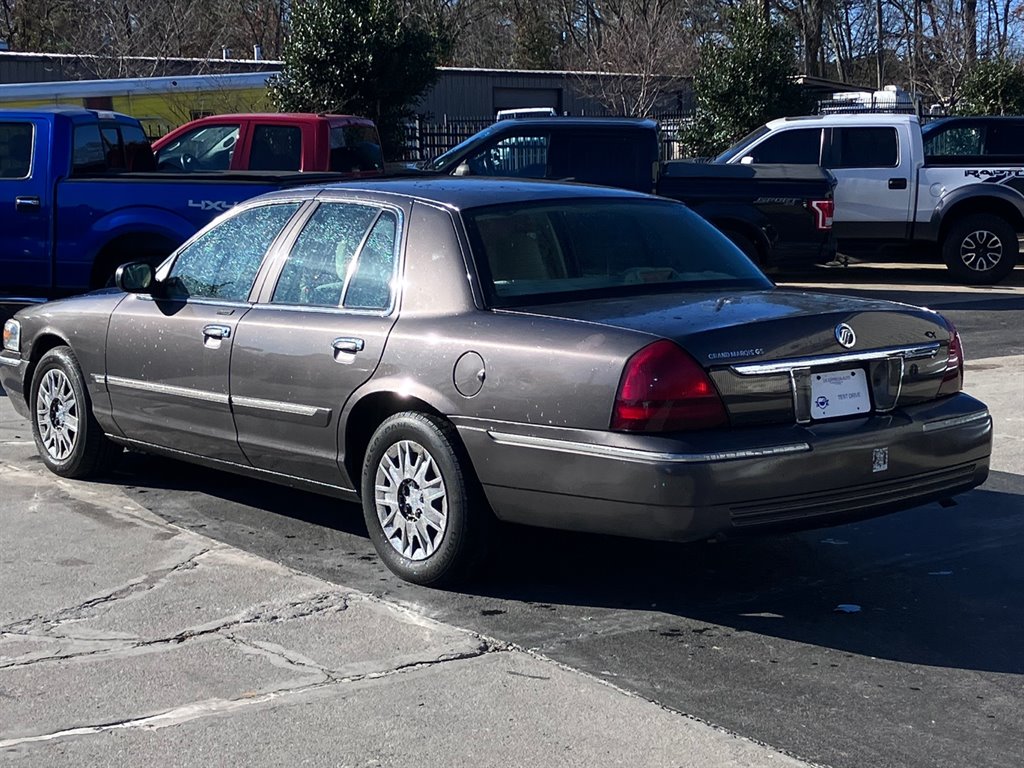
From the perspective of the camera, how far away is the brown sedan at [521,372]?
4.88 metres

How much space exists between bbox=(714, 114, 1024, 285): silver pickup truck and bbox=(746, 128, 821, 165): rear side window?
0.01 metres

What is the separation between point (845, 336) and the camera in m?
5.12

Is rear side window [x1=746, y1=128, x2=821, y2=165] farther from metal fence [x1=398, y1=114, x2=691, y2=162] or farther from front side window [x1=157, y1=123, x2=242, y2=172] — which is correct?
metal fence [x1=398, y1=114, x2=691, y2=162]

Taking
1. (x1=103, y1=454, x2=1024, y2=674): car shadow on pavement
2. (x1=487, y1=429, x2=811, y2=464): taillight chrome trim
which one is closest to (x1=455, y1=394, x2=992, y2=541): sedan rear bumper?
(x1=487, y1=429, x2=811, y2=464): taillight chrome trim

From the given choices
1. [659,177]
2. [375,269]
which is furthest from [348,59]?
[375,269]

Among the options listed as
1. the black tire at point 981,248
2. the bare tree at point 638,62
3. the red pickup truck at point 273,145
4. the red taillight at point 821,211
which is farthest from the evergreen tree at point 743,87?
the red pickup truck at point 273,145

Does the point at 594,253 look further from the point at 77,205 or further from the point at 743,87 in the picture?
the point at 743,87

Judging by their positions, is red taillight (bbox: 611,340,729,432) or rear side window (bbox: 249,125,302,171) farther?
rear side window (bbox: 249,125,302,171)

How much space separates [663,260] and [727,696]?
2.15 meters

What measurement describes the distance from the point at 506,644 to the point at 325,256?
2049mm

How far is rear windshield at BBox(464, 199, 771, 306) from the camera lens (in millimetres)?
5621

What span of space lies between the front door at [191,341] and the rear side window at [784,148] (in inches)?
470

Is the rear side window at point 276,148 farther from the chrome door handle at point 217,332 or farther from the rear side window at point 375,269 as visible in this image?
the rear side window at point 375,269

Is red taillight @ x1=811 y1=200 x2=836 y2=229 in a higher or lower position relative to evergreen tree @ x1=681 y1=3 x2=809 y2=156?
lower
